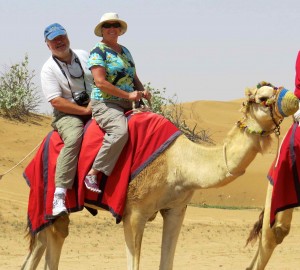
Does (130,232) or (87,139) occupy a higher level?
(87,139)

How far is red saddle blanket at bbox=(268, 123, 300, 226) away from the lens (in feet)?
26.8

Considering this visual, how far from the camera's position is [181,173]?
26.1 ft

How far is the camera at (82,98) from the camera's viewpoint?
28.6ft

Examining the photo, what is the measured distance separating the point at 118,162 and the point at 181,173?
642 mm

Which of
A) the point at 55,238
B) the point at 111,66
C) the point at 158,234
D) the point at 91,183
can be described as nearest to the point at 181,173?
the point at 91,183

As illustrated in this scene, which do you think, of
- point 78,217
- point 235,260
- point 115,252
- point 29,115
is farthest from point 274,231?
point 29,115

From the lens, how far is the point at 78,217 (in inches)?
585

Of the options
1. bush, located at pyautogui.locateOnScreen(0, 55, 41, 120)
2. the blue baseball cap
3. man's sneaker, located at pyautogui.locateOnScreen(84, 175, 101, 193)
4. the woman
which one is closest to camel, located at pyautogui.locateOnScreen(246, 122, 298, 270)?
the woman

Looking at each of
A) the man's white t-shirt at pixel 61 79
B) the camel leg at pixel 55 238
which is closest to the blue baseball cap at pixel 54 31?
the man's white t-shirt at pixel 61 79

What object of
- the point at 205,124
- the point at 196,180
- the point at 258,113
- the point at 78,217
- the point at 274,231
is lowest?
the point at 205,124

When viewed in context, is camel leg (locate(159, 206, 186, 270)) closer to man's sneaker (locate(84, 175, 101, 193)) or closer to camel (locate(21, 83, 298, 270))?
camel (locate(21, 83, 298, 270))

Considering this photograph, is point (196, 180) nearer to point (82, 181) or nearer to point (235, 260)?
point (82, 181)

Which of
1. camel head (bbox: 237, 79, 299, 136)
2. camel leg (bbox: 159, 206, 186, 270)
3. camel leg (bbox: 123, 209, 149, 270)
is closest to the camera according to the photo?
camel head (bbox: 237, 79, 299, 136)

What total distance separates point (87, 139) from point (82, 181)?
1.43ft
